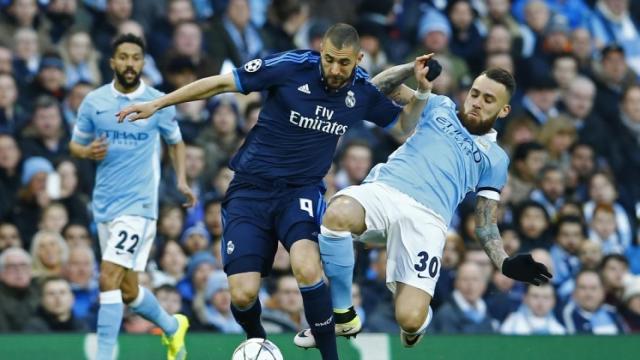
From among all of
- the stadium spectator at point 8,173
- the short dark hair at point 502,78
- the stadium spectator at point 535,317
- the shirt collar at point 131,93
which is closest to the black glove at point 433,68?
the short dark hair at point 502,78

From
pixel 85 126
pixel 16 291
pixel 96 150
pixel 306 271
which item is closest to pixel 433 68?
Result: pixel 306 271

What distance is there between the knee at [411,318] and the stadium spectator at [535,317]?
391 centimetres

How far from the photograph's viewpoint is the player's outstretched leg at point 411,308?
9.97 m

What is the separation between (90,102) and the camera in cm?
1128

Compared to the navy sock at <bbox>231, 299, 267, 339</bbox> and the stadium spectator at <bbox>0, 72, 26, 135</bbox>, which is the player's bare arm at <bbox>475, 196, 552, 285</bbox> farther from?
the stadium spectator at <bbox>0, 72, 26, 135</bbox>

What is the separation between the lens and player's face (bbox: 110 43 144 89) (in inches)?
440

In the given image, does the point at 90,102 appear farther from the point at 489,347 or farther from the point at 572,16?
the point at 572,16

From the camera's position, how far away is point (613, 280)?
1451 centimetres

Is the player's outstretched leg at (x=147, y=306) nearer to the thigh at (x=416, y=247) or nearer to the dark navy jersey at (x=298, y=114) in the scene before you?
the dark navy jersey at (x=298, y=114)

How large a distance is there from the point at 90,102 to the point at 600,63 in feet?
25.7

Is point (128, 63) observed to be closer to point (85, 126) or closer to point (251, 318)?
point (85, 126)

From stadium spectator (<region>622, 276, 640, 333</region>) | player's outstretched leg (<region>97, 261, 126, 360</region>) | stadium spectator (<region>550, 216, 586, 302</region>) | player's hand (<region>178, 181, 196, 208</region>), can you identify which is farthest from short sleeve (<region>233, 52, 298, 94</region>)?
stadium spectator (<region>622, 276, 640, 333</region>)

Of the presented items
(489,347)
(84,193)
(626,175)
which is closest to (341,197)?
(489,347)

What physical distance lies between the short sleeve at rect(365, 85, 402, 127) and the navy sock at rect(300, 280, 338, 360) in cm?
127
